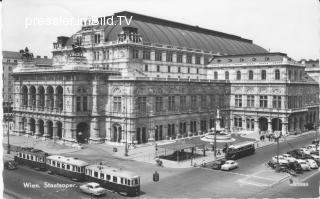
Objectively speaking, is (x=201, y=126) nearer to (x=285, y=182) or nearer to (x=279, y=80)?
(x=279, y=80)

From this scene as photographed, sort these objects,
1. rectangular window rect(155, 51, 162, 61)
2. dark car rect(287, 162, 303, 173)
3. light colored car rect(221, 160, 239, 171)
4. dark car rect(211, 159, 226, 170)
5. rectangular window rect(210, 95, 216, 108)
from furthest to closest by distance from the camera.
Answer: rectangular window rect(210, 95, 216, 108) < rectangular window rect(155, 51, 162, 61) < dark car rect(211, 159, 226, 170) < light colored car rect(221, 160, 239, 171) < dark car rect(287, 162, 303, 173)

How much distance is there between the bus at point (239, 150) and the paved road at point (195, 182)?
1.90 meters

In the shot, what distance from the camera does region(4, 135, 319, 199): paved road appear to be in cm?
4062

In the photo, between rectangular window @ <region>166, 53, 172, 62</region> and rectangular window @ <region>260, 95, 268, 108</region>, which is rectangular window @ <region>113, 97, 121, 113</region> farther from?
rectangular window @ <region>260, 95, 268, 108</region>

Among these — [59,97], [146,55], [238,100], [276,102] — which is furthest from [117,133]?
[276,102]

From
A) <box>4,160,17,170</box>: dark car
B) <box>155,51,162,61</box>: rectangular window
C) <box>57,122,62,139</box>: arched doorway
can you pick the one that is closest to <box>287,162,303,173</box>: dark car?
<box>4,160,17,170</box>: dark car

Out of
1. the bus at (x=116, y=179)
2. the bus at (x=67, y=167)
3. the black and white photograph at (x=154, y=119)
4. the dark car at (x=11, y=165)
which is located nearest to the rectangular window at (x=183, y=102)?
the black and white photograph at (x=154, y=119)

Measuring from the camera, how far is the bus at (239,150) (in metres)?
58.5

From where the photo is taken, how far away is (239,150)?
5984 cm

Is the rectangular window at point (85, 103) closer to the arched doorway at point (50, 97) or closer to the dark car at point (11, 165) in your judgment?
the arched doorway at point (50, 97)

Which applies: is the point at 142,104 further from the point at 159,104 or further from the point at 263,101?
the point at 263,101

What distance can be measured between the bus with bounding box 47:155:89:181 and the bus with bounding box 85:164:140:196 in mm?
1507

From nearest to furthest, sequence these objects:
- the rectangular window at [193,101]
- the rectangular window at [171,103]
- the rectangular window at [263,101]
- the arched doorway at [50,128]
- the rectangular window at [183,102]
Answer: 1. the arched doorway at [50,128]
2. the rectangular window at [171,103]
3. the rectangular window at [183,102]
4. the rectangular window at [193,101]
5. the rectangular window at [263,101]

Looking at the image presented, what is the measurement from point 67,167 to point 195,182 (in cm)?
1522
